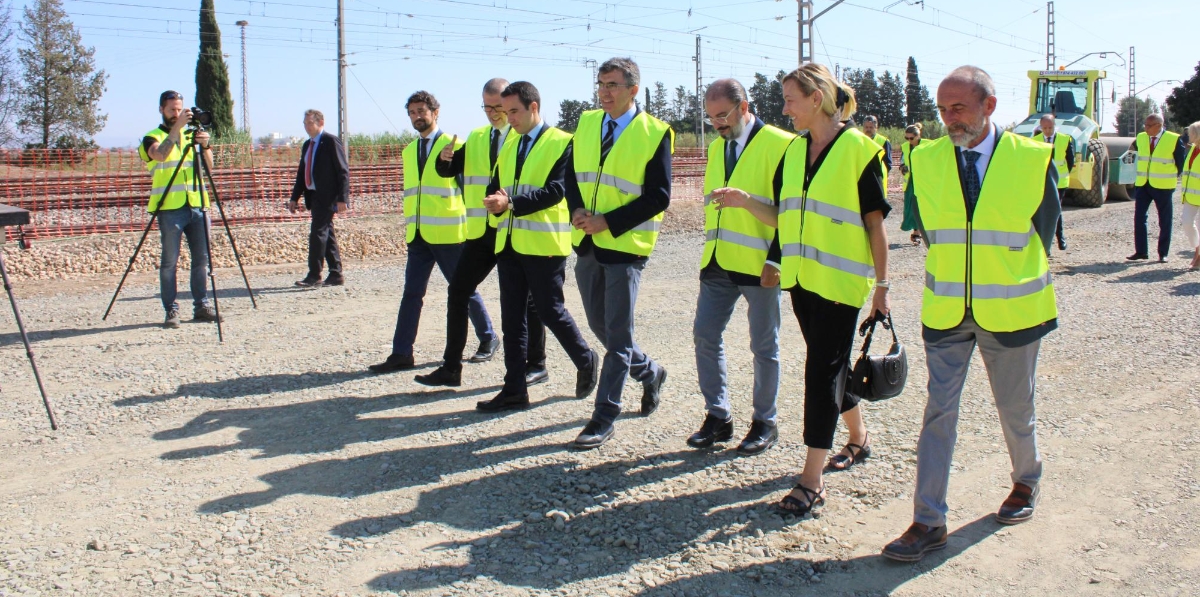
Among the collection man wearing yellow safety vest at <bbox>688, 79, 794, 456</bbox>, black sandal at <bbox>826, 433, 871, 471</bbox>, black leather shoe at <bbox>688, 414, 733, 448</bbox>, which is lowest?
black sandal at <bbox>826, 433, 871, 471</bbox>

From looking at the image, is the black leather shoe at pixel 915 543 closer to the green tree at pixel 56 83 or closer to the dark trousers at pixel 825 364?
the dark trousers at pixel 825 364

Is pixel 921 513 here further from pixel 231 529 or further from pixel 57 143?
pixel 57 143

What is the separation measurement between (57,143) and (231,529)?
42.0 metres

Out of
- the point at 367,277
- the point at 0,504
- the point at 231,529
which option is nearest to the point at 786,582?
the point at 231,529

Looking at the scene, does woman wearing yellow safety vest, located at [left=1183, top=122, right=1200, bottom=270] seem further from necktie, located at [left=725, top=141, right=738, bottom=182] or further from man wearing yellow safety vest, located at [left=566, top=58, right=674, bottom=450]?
man wearing yellow safety vest, located at [left=566, top=58, right=674, bottom=450]

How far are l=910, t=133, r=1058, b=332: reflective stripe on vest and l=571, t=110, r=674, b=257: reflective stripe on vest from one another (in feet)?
5.14

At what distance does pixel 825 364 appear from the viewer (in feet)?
13.2

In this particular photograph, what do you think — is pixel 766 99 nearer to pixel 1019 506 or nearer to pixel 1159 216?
pixel 1159 216

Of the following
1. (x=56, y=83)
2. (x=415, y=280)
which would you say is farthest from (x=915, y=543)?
(x=56, y=83)

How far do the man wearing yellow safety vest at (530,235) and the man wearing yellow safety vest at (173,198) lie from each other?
3758 mm

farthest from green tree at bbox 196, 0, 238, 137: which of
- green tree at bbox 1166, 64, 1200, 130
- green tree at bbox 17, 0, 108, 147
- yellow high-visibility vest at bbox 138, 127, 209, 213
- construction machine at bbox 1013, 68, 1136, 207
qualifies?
green tree at bbox 1166, 64, 1200, 130

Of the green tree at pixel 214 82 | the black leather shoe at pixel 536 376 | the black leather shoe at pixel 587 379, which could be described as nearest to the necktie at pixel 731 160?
the black leather shoe at pixel 587 379

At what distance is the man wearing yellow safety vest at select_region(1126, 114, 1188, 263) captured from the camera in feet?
38.5

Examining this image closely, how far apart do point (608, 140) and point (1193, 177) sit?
9131 mm
